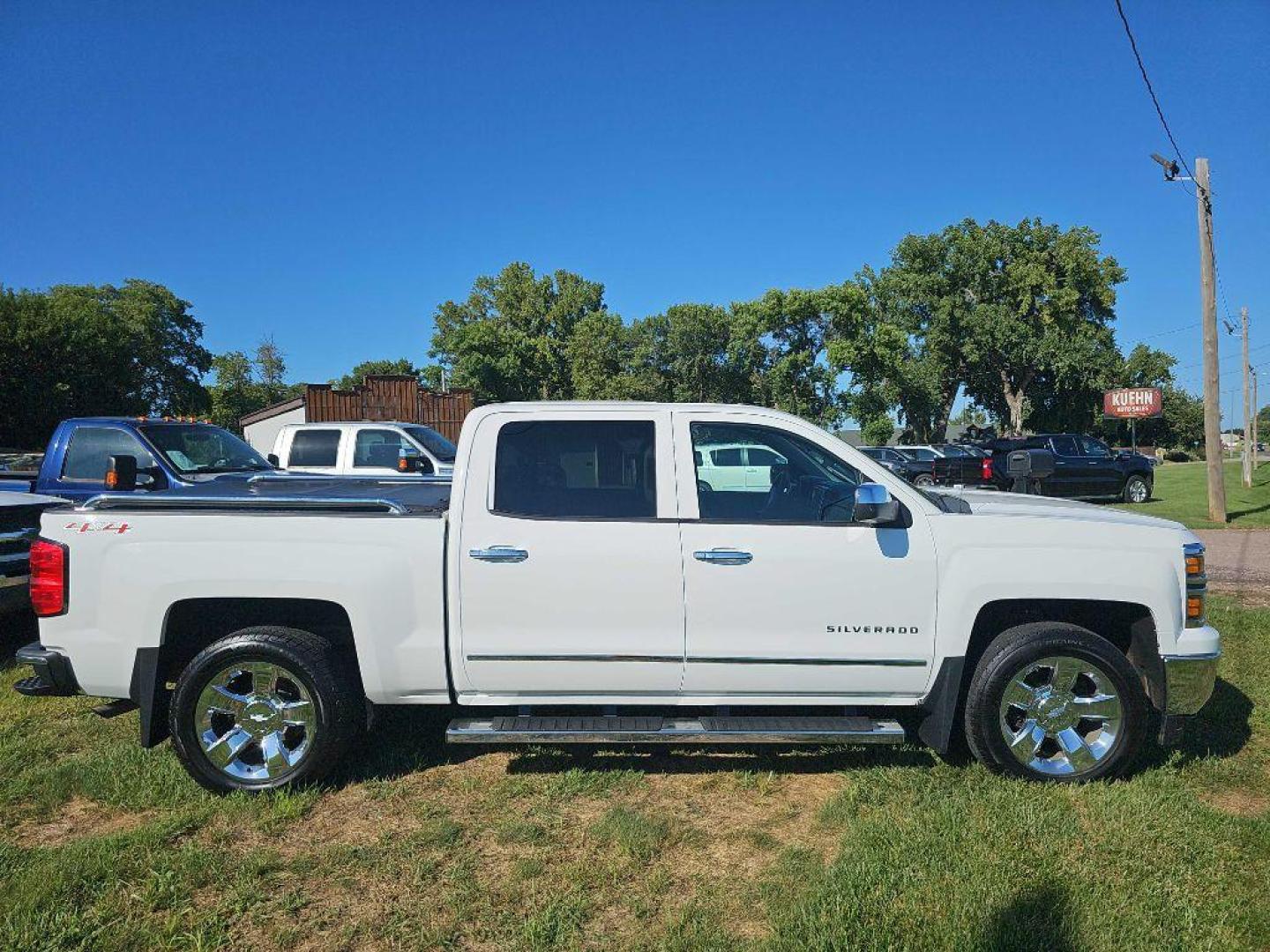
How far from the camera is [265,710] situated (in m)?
3.74

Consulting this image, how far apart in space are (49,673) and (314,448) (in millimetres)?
8477

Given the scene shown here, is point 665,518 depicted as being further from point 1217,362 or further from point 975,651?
point 1217,362

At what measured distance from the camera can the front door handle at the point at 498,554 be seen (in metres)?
3.62

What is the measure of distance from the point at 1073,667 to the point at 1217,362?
14.4 metres

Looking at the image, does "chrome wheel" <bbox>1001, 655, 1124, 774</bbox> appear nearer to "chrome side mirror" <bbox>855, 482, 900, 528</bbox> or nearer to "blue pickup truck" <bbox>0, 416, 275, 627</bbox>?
"chrome side mirror" <bbox>855, 482, 900, 528</bbox>

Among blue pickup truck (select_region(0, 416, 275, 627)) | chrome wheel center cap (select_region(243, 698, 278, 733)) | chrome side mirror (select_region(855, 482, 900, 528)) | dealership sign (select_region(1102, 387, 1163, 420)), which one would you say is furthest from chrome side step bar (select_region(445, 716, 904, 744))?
dealership sign (select_region(1102, 387, 1163, 420))

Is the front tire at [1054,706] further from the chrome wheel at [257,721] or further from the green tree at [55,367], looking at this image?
the green tree at [55,367]

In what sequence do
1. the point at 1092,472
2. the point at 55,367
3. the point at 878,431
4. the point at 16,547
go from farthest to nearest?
the point at 878,431, the point at 55,367, the point at 1092,472, the point at 16,547

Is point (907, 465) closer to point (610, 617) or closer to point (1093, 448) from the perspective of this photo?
point (1093, 448)

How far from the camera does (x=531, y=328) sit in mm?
61125

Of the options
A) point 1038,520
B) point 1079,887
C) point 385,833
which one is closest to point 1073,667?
→ point 1038,520

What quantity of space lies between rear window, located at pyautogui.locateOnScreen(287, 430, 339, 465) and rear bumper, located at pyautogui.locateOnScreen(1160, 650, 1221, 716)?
10.7 m

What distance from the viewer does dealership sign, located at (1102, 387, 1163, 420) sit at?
39.7 metres

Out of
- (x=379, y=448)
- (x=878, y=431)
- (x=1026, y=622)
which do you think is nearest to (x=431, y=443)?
(x=379, y=448)
